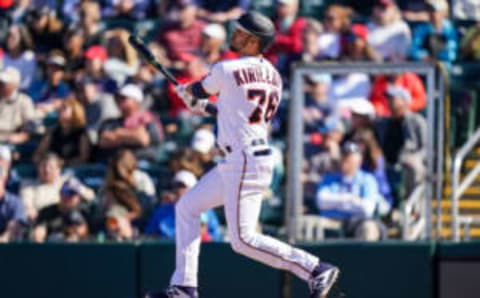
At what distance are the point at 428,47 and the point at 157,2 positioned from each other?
117 inches

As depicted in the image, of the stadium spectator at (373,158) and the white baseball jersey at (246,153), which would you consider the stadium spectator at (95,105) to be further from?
the white baseball jersey at (246,153)

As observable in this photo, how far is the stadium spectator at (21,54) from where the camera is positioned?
54.0 feet

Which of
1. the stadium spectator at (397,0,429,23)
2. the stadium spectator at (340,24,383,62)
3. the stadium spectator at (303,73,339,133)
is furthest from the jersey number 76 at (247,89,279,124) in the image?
the stadium spectator at (397,0,429,23)

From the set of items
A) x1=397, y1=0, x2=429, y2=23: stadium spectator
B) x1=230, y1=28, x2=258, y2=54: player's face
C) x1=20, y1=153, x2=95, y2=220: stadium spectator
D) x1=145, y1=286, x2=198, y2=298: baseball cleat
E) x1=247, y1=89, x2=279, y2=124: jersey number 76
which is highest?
x1=397, y1=0, x2=429, y2=23: stadium spectator

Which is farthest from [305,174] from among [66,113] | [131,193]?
[66,113]

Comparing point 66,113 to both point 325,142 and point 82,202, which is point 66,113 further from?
point 325,142

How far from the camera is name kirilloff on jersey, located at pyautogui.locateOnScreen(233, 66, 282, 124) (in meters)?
10.4

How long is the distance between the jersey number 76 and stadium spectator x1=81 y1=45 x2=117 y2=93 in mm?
5310

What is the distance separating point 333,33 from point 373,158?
2.21 metres

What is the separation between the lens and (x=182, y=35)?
1614 centimetres

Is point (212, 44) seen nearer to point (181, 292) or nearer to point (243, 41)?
point (243, 41)

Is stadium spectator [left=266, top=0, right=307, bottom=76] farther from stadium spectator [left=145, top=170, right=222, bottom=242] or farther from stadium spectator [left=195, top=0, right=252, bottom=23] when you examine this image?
stadium spectator [left=145, top=170, right=222, bottom=242]

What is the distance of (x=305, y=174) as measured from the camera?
13.7 m

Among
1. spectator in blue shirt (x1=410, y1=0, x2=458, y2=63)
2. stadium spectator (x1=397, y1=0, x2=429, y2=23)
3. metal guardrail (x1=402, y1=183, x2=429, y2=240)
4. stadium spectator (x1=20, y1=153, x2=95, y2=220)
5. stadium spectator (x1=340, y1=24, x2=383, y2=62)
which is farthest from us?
stadium spectator (x1=397, y1=0, x2=429, y2=23)
